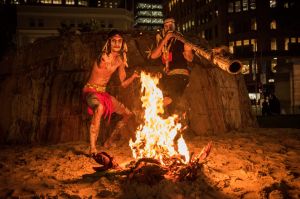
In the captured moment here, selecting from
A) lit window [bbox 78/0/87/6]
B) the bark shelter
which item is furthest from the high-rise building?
the bark shelter

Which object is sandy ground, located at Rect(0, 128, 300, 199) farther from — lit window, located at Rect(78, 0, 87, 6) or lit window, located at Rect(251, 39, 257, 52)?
lit window, located at Rect(78, 0, 87, 6)

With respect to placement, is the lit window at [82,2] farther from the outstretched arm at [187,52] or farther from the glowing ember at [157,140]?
the glowing ember at [157,140]

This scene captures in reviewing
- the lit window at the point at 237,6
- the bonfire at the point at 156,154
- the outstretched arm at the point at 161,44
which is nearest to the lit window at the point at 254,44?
the lit window at the point at 237,6

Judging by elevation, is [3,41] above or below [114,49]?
above

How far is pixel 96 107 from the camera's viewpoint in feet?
21.7

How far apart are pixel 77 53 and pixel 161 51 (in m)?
3.51

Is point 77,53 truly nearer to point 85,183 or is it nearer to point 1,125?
point 1,125

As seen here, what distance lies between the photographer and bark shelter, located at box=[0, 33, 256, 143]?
8648 mm

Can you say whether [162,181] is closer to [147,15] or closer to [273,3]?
[273,3]

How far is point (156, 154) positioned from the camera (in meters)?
5.51

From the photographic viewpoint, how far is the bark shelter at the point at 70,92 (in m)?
8.65

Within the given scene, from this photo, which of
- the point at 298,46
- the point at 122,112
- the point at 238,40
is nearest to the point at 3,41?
the point at 122,112

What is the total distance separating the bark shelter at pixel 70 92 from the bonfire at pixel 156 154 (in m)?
2.55

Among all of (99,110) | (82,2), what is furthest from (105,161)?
(82,2)
